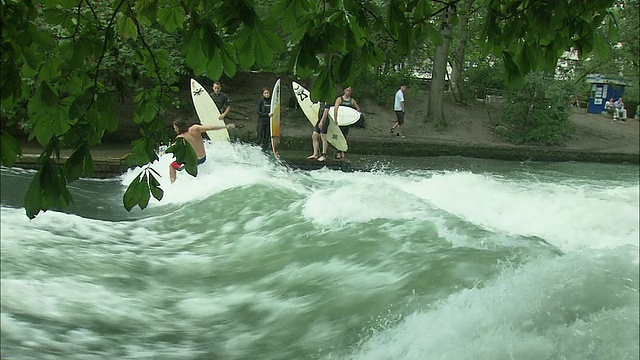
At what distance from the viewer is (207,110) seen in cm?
1498

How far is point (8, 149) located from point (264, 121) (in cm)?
1263

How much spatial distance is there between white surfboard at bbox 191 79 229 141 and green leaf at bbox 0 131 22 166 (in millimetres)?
12863

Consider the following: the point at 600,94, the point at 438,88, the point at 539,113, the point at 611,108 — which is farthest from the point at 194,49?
the point at 600,94

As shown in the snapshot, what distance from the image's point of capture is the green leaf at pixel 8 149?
2059mm

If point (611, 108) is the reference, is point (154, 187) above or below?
above

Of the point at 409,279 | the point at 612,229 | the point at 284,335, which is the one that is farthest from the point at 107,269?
the point at 612,229

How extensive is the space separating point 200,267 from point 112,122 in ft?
14.9

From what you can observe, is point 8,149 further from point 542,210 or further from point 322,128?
point 322,128

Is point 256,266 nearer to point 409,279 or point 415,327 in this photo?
point 409,279

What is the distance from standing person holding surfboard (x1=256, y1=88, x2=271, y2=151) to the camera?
47.6ft

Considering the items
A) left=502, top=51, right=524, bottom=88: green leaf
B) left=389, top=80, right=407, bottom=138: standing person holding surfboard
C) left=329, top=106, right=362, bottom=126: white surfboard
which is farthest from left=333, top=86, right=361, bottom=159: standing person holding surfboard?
left=502, top=51, right=524, bottom=88: green leaf

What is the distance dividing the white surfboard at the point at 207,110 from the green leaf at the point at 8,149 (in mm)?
12863

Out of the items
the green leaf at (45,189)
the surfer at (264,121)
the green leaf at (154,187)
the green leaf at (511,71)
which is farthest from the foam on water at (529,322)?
the surfer at (264,121)

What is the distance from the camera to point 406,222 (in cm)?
768
